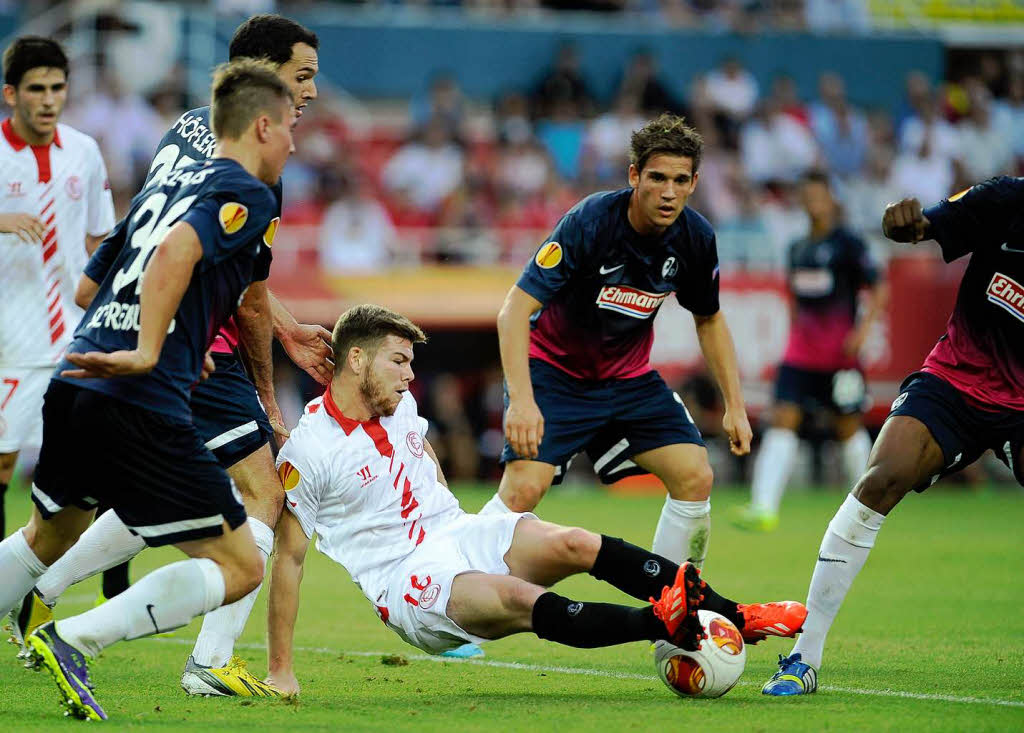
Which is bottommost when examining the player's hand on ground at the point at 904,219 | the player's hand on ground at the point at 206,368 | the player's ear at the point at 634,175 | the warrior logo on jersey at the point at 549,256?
the player's hand on ground at the point at 206,368

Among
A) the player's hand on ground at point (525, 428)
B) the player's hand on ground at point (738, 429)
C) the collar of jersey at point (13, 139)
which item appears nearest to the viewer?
the player's hand on ground at point (525, 428)

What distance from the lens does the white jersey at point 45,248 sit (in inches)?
303

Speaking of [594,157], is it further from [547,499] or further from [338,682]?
[338,682]

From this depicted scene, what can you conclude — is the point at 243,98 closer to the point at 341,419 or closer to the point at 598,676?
the point at 341,419

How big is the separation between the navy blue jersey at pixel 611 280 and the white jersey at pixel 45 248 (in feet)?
8.37

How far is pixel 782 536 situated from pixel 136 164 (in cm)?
979

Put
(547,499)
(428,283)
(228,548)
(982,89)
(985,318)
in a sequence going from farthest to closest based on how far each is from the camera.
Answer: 1. (982,89)
2. (428,283)
3. (547,499)
4. (985,318)
5. (228,548)

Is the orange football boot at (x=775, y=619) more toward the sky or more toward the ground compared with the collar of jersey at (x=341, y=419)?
more toward the ground

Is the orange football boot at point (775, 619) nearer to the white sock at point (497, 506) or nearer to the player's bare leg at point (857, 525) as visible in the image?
the player's bare leg at point (857, 525)

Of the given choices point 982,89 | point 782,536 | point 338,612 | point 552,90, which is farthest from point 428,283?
point 982,89

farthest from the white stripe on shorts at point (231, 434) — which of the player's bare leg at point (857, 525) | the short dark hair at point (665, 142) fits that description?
the player's bare leg at point (857, 525)

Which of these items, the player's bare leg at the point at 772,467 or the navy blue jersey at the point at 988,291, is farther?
the player's bare leg at the point at 772,467

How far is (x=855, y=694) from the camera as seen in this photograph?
6027mm

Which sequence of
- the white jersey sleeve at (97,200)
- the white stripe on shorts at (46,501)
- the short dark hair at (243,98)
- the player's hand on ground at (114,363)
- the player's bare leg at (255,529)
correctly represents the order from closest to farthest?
the player's hand on ground at (114,363)
the short dark hair at (243,98)
the white stripe on shorts at (46,501)
the player's bare leg at (255,529)
the white jersey sleeve at (97,200)
